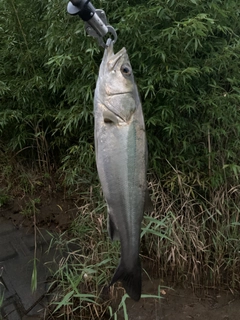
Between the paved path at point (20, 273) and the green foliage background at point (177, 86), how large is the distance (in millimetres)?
861

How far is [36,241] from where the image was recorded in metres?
4.13

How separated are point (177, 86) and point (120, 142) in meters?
1.83

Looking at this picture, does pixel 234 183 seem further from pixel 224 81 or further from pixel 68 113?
pixel 68 113

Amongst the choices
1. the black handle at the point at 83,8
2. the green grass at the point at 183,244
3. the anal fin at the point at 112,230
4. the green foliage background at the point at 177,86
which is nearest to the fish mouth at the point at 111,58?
the black handle at the point at 83,8

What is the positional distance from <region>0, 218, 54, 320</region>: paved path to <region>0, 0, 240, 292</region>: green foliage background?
861mm

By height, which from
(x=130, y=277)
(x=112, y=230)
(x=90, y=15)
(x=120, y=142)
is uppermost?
(x=90, y=15)

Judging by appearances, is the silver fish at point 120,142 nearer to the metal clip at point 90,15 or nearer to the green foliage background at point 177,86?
the metal clip at point 90,15

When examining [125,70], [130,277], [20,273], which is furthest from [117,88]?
[20,273]

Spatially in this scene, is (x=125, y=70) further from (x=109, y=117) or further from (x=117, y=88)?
(x=109, y=117)

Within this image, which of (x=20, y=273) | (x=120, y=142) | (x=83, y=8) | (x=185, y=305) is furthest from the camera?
(x=20, y=273)

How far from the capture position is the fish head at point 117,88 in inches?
66.0

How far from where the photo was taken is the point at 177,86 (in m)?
3.33

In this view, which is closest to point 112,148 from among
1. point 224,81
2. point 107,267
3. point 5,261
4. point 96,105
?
point 96,105

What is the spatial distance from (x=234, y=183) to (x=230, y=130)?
521 mm
